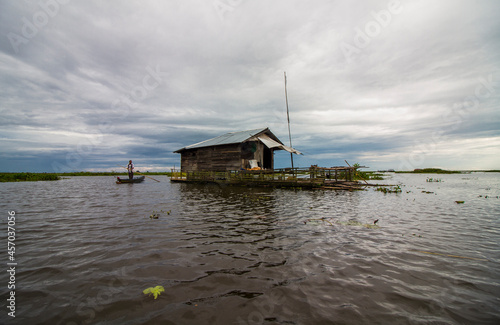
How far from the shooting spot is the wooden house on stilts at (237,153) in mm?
25859

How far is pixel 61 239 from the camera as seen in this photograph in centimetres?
618

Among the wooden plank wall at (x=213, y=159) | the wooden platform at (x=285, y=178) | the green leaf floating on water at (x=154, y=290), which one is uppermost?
the wooden plank wall at (x=213, y=159)

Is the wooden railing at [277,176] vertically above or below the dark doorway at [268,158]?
below

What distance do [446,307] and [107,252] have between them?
6.85 m

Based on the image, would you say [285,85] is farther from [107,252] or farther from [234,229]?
[107,252]

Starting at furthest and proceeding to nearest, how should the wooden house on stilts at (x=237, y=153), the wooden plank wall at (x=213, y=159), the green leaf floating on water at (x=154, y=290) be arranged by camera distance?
1. the wooden plank wall at (x=213, y=159)
2. the wooden house on stilts at (x=237, y=153)
3. the green leaf floating on water at (x=154, y=290)

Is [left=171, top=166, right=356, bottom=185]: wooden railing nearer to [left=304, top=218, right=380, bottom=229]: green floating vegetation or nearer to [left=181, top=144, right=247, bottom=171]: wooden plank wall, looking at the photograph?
[left=181, top=144, right=247, bottom=171]: wooden plank wall

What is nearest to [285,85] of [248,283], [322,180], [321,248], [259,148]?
[259,148]

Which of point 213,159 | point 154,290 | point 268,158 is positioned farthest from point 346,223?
point 268,158

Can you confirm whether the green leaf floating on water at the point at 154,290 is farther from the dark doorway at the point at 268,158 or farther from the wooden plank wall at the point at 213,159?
the dark doorway at the point at 268,158

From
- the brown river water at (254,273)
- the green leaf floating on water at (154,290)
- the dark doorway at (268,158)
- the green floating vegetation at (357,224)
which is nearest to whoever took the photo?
the brown river water at (254,273)

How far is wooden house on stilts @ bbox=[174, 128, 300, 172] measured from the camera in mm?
25859

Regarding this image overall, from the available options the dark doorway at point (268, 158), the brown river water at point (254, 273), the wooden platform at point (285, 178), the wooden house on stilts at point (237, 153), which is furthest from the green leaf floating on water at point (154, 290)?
the dark doorway at point (268, 158)

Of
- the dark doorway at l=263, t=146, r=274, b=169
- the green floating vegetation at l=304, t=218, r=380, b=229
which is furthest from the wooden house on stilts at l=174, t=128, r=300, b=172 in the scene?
the green floating vegetation at l=304, t=218, r=380, b=229
